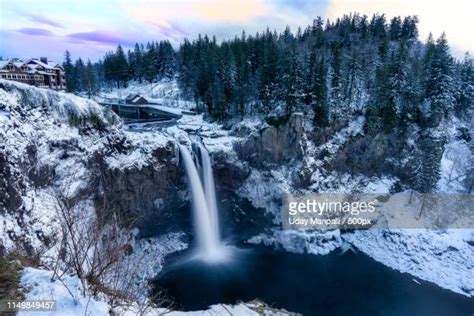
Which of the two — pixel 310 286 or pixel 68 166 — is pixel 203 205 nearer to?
pixel 310 286

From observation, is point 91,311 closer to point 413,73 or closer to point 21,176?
point 21,176

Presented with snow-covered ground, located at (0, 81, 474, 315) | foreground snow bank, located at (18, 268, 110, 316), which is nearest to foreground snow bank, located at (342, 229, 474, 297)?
snow-covered ground, located at (0, 81, 474, 315)

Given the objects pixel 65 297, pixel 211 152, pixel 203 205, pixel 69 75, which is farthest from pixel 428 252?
pixel 69 75

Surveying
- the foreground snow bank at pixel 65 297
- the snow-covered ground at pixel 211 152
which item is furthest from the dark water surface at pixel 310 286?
the foreground snow bank at pixel 65 297

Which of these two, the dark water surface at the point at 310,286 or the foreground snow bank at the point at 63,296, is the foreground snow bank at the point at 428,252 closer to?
the dark water surface at the point at 310,286
